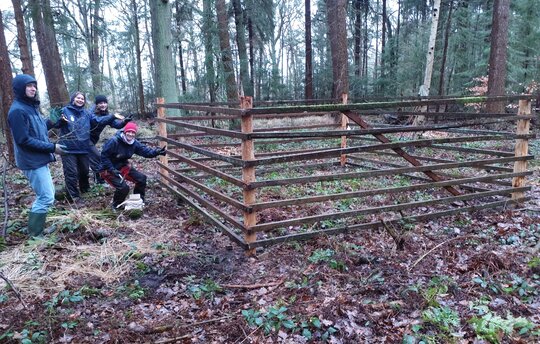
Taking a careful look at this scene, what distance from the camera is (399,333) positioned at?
3.13m

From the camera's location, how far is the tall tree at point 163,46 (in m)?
10.8

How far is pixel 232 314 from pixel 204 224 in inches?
95.2

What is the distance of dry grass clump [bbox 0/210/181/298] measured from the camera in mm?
3938

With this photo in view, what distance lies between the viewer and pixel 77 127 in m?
6.82

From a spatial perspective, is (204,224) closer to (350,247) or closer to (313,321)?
(350,247)

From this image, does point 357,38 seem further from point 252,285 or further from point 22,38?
point 252,285

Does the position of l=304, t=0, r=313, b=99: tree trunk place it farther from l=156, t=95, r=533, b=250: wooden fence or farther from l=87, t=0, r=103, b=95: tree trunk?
l=156, t=95, r=533, b=250: wooden fence

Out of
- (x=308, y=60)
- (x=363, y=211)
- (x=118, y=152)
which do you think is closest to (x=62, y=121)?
(x=118, y=152)

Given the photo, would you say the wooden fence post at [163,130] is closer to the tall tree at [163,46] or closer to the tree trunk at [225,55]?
the tall tree at [163,46]

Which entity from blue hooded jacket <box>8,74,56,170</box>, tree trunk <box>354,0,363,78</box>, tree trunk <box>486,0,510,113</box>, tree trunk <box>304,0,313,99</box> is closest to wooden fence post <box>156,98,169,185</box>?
blue hooded jacket <box>8,74,56,170</box>

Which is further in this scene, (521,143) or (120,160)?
(120,160)

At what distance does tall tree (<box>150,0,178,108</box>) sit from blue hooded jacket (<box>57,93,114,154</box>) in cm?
469

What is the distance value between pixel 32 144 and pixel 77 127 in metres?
2.12

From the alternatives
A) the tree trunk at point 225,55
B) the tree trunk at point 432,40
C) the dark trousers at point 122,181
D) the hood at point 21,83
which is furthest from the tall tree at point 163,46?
the tree trunk at point 432,40
